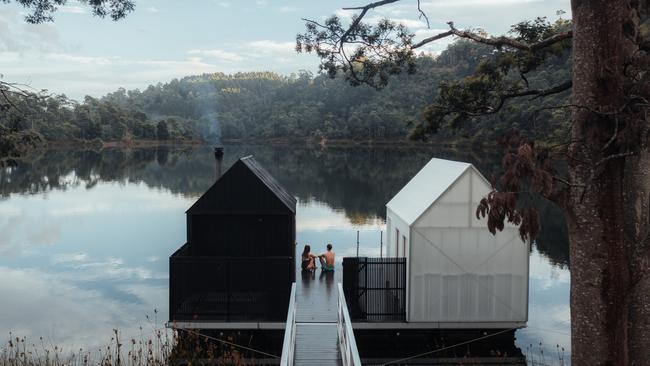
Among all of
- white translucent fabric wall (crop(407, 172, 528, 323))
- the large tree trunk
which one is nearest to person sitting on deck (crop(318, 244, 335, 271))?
white translucent fabric wall (crop(407, 172, 528, 323))

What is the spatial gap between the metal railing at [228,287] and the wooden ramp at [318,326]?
875mm

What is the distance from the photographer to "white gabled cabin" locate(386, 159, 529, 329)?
17.1 m

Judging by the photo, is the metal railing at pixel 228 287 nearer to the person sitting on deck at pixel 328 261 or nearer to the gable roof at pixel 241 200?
the gable roof at pixel 241 200

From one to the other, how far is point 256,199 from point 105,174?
68.1 m

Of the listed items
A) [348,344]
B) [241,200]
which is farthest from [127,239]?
[348,344]

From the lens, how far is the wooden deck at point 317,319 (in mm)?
13883

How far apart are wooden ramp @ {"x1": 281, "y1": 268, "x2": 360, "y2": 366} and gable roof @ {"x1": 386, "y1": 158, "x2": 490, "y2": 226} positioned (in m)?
3.27

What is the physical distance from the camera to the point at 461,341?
18.4 metres

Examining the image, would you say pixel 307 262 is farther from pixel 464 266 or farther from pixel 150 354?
pixel 150 354

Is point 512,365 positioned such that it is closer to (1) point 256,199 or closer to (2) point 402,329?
(2) point 402,329

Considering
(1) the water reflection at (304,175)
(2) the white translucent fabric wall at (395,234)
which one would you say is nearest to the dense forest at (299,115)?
(1) the water reflection at (304,175)

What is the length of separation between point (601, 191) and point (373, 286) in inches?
435

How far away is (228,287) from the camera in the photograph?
1727cm

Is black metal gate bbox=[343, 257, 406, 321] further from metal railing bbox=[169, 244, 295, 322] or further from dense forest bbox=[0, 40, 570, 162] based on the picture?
dense forest bbox=[0, 40, 570, 162]
